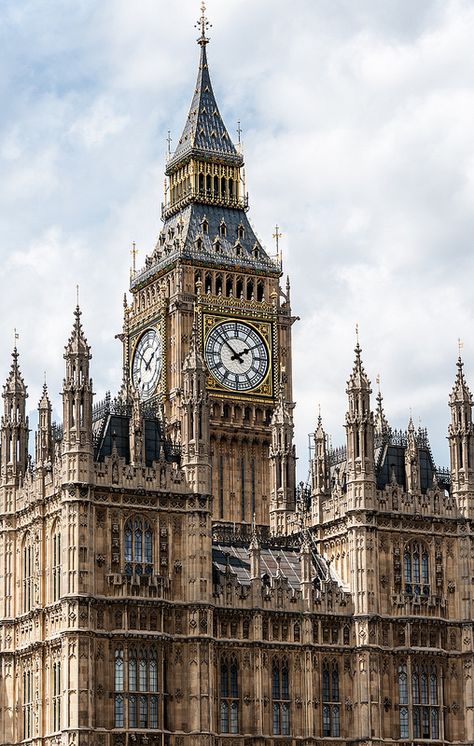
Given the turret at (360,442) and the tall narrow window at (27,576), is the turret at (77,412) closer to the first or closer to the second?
the tall narrow window at (27,576)

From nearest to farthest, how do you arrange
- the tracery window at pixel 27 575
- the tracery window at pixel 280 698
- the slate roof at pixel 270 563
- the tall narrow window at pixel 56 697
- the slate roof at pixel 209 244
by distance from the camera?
the tall narrow window at pixel 56 697 < the tracery window at pixel 280 698 < the tracery window at pixel 27 575 < the slate roof at pixel 270 563 < the slate roof at pixel 209 244

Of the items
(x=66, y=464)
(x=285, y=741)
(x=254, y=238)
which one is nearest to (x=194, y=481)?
(x=66, y=464)

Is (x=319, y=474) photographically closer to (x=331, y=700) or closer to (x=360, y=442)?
(x=360, y=442)

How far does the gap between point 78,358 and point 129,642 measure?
51.6 feet

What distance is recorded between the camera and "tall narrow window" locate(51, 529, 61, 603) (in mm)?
105250

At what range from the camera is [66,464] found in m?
105

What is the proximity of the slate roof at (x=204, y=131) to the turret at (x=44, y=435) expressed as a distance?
1466 inches

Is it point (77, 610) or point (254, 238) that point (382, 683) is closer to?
point (77, 610)

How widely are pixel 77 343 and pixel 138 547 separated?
11698 millimetres

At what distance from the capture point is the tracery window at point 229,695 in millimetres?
106812

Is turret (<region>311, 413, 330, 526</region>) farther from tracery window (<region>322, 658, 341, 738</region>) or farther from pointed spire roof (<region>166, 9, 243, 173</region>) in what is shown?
pointed spire roof (<region>166, 9, 243, 173</region>)

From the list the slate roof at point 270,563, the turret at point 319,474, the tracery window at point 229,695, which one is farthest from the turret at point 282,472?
the tracery window at point 229,695

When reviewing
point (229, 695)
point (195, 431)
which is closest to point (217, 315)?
point (195, 431)

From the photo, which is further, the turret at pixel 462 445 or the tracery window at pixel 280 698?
the turret at pixel 462 445
